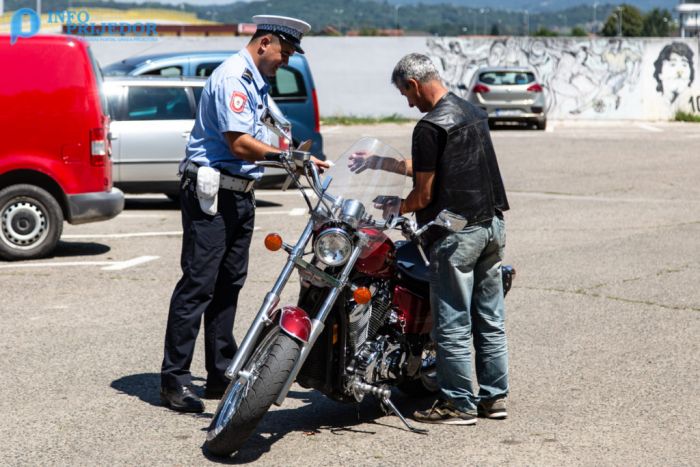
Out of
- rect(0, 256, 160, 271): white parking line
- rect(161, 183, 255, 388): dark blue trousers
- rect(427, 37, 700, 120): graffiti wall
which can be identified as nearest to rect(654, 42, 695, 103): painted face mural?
rect(427, 37, 700, 120): graffiti wall

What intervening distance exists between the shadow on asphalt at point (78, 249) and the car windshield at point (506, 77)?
59.3ft

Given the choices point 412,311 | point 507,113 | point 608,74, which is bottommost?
point 507,113

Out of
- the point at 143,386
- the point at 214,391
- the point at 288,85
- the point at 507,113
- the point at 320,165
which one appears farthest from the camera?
the point at 507,113

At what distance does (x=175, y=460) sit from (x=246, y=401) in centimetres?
45

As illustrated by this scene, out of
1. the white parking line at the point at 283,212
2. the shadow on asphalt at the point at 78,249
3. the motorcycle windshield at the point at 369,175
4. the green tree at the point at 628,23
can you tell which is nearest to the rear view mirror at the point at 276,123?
the motorcycle windshield at the point at 369,175

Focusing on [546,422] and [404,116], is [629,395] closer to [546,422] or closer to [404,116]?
[546,422]

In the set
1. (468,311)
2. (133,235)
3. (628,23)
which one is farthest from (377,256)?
(628,23)

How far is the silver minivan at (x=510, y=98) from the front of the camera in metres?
28.0

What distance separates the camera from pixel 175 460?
16.9ft

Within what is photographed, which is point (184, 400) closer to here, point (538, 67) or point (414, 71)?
point (414, 71)

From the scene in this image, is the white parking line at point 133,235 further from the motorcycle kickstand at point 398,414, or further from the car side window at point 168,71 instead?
the motorcycle kickstand at point 398,414

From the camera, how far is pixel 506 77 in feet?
93.6

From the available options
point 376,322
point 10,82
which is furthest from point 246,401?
point 10,82

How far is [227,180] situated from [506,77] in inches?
918
